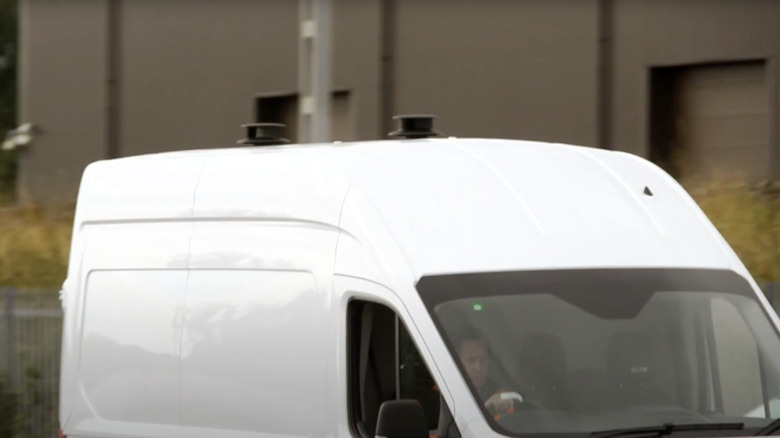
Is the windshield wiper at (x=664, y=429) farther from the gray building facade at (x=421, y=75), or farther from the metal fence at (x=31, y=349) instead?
the gray building facade at (x=421, y=75)

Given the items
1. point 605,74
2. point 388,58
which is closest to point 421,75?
point 388,58

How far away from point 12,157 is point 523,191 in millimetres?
30845

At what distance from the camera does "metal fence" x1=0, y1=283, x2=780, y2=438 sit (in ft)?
46.9

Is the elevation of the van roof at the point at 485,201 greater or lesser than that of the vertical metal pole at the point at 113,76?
lesser

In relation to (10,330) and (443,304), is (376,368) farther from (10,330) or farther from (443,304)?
(10,330)

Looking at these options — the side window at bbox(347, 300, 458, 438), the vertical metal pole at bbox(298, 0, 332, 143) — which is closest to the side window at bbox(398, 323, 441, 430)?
the side window at bbox(347, 300, 458, 438)

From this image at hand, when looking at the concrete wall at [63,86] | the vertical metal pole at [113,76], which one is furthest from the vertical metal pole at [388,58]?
the concrete wall at [63,86]

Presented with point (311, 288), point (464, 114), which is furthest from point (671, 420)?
point (464, 114)

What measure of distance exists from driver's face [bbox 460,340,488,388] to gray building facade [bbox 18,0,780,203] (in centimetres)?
1032

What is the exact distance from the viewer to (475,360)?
5.93m

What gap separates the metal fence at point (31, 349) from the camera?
14.3 m

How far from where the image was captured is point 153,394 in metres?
7.52

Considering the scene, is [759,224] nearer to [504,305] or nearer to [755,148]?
[755,148]

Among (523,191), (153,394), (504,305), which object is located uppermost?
(523,191)
